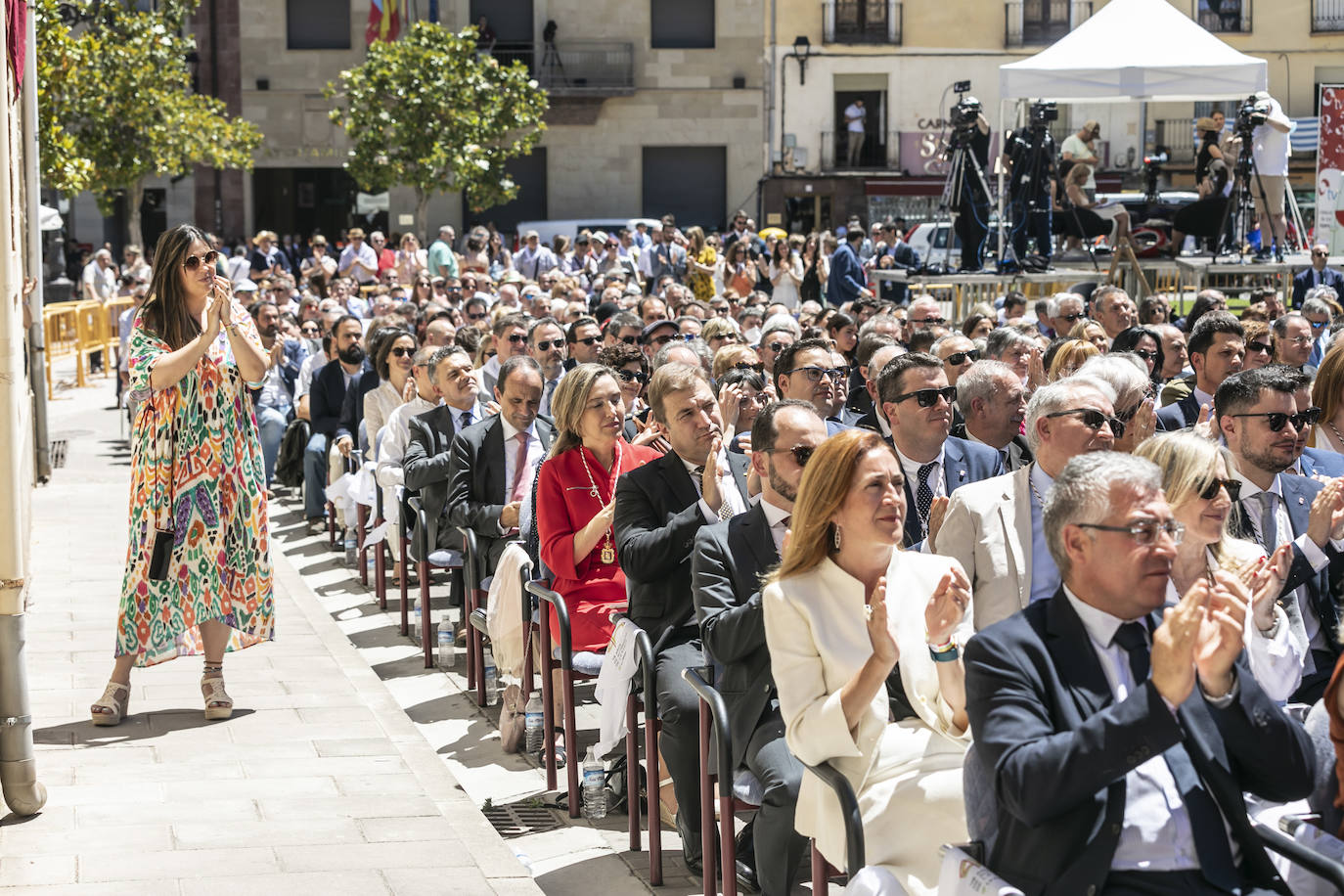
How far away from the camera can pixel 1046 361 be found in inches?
343

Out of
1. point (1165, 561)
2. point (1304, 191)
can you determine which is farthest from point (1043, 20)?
point (1165, 561)

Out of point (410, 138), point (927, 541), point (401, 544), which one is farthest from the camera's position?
point (410, 138)

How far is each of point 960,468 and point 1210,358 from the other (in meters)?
2.27

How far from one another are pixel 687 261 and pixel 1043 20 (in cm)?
2195

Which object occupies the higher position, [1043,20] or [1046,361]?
[1043,20]

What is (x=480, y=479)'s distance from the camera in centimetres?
816

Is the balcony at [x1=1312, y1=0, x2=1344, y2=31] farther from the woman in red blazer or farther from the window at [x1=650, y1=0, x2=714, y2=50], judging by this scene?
the woman in red blazer

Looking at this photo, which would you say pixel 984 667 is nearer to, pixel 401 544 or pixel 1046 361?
pixel 1046 361

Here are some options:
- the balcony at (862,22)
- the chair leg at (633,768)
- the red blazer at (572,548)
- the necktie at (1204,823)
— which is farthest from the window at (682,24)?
the necktie at (1204,823)

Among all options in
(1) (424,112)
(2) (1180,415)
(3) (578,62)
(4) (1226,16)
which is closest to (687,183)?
(3) (578,62)

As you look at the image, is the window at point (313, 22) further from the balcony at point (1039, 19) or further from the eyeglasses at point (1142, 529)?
the eyeglasses at point (1142, 529)

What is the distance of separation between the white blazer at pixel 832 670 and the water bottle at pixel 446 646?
4.60 metres

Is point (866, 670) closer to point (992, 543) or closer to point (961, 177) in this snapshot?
point (992, 543)

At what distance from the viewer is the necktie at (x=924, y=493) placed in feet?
20.8
